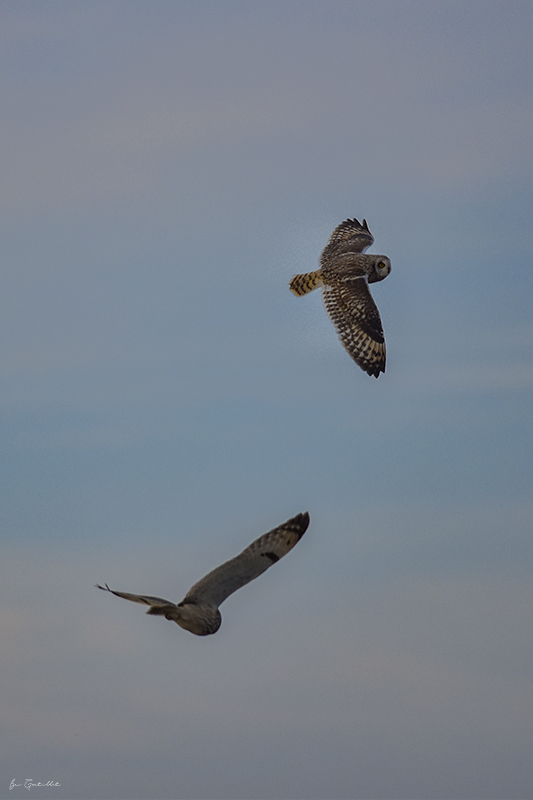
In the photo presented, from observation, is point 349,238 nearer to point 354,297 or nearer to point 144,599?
point 354,297

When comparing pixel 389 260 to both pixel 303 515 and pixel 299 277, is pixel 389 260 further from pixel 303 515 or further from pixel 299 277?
pixel 303 515

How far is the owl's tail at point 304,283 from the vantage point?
3631 centimetres

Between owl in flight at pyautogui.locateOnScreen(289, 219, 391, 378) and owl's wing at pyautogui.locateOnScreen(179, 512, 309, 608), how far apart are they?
26.1 ft

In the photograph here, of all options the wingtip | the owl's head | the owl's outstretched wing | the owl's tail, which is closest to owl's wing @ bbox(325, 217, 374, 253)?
the owl's outstretched wing

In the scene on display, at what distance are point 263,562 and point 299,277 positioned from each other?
1172 centimetres

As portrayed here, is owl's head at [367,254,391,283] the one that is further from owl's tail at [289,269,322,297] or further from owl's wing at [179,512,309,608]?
owl's wing at [179,512,309,608]

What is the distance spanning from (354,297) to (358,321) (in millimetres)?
962

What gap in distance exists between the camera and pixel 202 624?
26.3 metres

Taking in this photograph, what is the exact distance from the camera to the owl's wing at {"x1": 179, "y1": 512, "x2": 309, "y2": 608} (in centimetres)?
2684

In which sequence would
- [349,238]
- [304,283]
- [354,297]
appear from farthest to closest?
1. [349,238]
2. [304,283]
3. [354,297]

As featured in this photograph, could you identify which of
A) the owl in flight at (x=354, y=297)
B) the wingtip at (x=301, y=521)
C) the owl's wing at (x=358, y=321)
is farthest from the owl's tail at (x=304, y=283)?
the wingtip at (x=301, y=521)

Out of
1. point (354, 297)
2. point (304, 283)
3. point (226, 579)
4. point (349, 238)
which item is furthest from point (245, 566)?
point (349, 238)

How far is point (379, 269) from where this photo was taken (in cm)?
3794

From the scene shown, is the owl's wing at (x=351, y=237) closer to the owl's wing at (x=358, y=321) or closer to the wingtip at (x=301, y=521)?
the owl's wing at (x=358, y=321)
